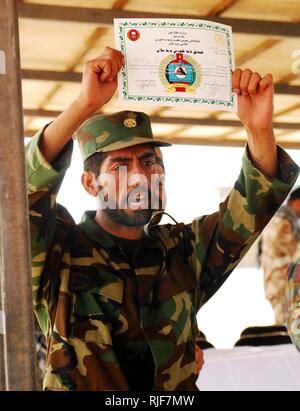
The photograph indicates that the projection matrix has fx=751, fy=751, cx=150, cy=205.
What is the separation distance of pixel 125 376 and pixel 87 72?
646mm

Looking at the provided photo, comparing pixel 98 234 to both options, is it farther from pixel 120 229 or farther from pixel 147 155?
pixel 147 155

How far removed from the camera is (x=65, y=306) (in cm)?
164

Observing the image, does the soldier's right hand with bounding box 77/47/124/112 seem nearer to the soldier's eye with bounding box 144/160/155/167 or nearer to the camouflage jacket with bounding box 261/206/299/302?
the soldier's eye with bounding box 144/160/155/167

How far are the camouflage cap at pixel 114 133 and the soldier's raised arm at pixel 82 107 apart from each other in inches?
9.2

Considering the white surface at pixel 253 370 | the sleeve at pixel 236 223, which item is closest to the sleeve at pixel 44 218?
the sleeve at pixel 236 223

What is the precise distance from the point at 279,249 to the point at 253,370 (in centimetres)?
65

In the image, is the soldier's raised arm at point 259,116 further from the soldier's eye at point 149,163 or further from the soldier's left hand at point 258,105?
the soldier's eye at point 149,163

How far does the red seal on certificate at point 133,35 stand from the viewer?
145 cm

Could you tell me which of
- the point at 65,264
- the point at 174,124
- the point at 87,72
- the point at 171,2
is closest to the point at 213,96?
the point at 87,72

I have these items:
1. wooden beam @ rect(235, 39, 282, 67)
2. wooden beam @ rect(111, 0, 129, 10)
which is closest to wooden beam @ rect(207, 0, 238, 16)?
wooden beam @ rect(235, 39, 282, 67)

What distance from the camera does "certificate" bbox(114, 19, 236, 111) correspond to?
144cm

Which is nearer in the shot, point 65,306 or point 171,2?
point 65,306

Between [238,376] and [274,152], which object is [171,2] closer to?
[274,152]
